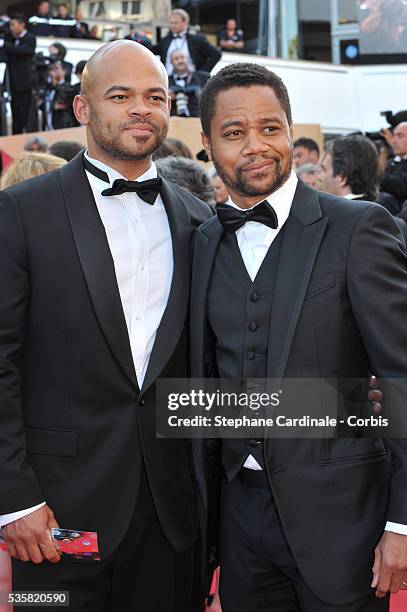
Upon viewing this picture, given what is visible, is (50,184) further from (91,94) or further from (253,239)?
(253,239)

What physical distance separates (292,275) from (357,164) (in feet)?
7.28

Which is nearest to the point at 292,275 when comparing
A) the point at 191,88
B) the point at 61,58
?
the point at 191,88

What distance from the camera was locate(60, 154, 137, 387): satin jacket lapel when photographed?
80.4 inches

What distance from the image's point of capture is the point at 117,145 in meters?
2.17

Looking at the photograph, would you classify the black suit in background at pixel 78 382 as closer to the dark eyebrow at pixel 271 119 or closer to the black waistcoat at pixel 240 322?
the black waistcoat at pixel 240 322

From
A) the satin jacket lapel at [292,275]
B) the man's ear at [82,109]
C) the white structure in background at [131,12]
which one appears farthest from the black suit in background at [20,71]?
the satin jacket lapel at [292,275]

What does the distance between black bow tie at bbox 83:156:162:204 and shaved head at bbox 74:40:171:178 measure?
0.16 feet

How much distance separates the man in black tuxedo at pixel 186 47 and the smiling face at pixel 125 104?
8027 millimetres

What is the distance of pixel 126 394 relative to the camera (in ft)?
6.78

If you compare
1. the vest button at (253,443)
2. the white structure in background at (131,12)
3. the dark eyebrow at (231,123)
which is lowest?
the vest button at (253,443)

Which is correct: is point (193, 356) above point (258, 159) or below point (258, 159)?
below

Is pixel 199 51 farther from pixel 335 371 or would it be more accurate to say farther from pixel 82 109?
pixel 335 371

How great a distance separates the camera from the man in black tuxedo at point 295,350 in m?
1.81

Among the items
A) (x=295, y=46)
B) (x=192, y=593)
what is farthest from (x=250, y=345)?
(x=295, y=46)
